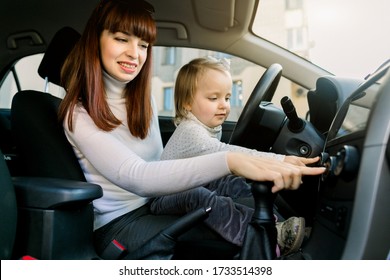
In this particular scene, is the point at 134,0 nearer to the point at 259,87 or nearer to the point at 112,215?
the point at 259,87

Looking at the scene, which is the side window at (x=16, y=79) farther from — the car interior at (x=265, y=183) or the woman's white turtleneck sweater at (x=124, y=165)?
the woman's white turtleneck sweater at (x=124, y=165)

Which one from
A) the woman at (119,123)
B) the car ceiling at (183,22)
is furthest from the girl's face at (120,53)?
the car ceiling at (183,22)

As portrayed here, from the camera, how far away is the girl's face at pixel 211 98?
1116 millimetres

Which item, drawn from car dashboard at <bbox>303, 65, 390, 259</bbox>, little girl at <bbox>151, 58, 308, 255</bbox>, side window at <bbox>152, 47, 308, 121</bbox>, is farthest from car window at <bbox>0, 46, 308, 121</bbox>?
car dashboard at <bbox>303, 65, 390, 259</bbox>

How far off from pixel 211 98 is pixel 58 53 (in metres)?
0.43

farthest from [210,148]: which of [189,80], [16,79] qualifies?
[16,79]

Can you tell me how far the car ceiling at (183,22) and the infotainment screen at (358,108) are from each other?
74 cm

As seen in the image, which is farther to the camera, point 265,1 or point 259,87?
point 265,1

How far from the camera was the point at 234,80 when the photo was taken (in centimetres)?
133

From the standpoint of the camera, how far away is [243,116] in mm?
996

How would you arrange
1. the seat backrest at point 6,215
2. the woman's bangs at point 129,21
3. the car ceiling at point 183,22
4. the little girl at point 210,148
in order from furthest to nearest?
the car ceiling at point 183,22
the woman's bangs at point 129,21
the little girl at point 210,148
the seat backrest at point 6,215

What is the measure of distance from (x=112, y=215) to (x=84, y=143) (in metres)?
0.18

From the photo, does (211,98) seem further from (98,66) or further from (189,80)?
(98,66)
